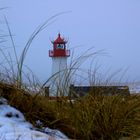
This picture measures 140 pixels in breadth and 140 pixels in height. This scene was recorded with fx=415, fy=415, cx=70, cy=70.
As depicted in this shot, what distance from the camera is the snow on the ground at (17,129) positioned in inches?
117

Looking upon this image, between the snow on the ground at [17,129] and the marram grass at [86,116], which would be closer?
the snow on the ground at [17,129]

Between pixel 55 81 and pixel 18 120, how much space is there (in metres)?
1.07

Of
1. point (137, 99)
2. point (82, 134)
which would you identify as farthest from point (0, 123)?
point (137, 99)

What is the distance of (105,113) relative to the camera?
12.5 feet

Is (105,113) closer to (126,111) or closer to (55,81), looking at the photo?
(126,111)

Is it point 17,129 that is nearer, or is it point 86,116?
point 17,129

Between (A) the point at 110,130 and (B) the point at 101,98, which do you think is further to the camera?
(B) the point at 101,98

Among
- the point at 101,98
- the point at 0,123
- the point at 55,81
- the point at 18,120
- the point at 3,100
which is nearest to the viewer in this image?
the point at 0,123

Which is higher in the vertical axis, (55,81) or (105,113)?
(55,81)

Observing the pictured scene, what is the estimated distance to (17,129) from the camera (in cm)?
316

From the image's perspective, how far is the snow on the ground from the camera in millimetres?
2980

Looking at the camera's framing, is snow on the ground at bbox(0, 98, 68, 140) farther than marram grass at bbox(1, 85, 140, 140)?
No

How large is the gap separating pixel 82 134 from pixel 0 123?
820mm

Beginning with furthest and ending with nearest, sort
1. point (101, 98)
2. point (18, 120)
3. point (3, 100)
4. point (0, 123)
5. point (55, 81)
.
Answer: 1. point (55, 81)
2. point (101, 98)
3. point (3, 100)
4. point (18, 120)
5. point (0, 123)
